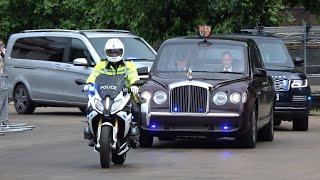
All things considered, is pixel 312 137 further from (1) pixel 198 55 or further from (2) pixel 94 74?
(2) pixel 94 74

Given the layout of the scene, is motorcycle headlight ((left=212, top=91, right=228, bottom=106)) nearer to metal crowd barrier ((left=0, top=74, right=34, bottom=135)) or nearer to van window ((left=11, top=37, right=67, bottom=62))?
metal crowd barrier ((left=0, top=74, right=34, bottom=135))

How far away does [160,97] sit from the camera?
523 inches

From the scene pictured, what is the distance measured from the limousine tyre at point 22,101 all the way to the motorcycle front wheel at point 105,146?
11331 millimetres

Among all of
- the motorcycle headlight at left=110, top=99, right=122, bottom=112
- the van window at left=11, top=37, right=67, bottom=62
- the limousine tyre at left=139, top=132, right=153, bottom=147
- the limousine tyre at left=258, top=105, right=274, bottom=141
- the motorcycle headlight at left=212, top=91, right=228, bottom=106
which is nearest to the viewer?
the motorcycle headlight at left=110, top=99, right=122, bottom=112

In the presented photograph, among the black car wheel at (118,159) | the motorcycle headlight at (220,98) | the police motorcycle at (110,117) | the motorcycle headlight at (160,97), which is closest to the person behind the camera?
the police motorcycle at (110,117)

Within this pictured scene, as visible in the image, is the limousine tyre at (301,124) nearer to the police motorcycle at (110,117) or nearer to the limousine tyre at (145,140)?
the limousine tyre at (145,140)

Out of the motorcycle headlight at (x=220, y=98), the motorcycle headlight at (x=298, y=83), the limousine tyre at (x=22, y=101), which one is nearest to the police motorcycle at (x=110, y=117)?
the motorcycle headlight at (x=220, y=98)

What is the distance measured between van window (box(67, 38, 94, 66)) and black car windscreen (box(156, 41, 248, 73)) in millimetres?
6090

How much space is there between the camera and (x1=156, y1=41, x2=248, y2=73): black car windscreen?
1413 cm

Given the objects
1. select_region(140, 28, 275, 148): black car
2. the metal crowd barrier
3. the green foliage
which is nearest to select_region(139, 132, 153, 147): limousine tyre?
select_region(140, 28, 275, 148): black car

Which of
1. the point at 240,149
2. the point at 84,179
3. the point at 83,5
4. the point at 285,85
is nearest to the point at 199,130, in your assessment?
the point at 240,149

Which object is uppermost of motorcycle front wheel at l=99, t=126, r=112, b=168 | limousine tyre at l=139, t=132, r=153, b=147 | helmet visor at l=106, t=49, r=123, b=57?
helmet visor at l=106, t=49, r=123, b=57

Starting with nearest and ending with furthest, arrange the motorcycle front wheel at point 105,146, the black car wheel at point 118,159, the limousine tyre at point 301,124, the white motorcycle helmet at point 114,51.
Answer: the motorcycle front wheel at point 105,146
the black car wheel at point 118,159
the white motorcycle helmet at point 114,51
the limousine tyre at point 301,124

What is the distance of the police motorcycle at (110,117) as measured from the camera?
36.1 ft
